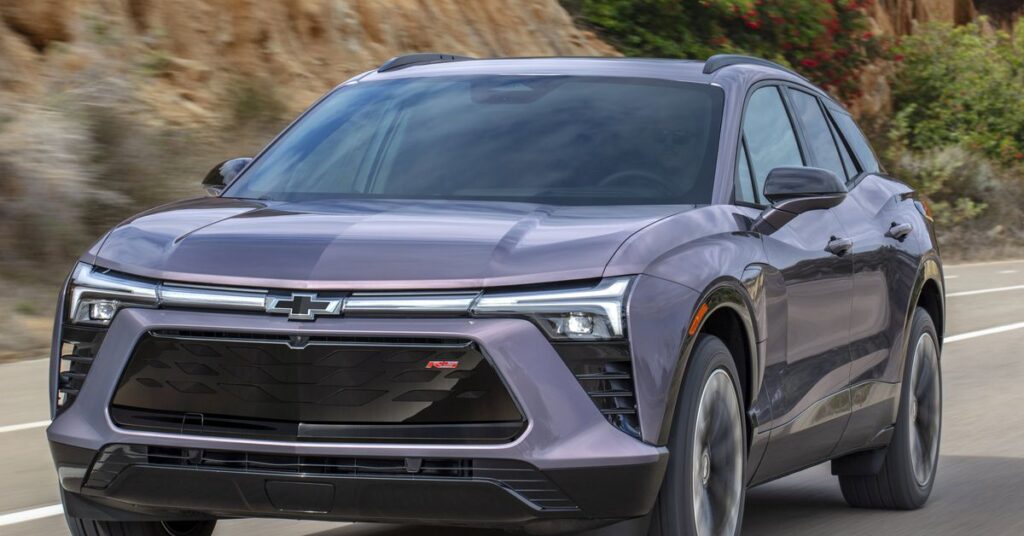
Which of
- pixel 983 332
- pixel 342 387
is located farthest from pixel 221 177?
pixel 983 332

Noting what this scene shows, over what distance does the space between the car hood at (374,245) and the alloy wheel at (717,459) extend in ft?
1.78

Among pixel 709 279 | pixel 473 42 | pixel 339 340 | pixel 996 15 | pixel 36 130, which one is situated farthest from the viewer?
pixel 996 15

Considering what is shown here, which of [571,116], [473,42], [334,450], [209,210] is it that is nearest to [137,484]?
[334,450]

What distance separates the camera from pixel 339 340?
4.47 meters

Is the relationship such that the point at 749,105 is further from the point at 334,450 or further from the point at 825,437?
the point at 334,450

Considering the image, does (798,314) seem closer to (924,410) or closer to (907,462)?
(907,462)

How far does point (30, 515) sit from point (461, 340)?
2.79 meters

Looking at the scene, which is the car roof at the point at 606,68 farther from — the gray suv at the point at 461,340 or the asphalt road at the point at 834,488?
the asphalt road at the point at 834,488

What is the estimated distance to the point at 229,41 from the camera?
773 inches

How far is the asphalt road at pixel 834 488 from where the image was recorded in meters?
6.55

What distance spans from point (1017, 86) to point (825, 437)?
32.4m

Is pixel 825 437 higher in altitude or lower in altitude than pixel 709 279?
lower

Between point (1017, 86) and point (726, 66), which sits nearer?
point (726, 66)

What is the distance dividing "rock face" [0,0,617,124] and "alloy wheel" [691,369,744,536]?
11.2 meters
